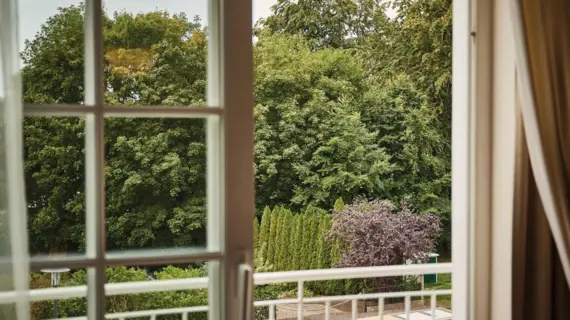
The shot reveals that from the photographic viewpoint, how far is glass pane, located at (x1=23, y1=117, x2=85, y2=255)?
1.17 metres

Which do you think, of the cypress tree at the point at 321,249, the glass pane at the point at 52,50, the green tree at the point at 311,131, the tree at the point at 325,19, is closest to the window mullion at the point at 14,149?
the glass pane at the point at 52,50

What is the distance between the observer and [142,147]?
126cm

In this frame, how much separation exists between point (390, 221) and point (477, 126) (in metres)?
4.02

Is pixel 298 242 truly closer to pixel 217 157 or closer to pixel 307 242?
pixel 307 242

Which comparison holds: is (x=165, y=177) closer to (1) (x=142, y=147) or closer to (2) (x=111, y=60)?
(1) (x=142, y=147)

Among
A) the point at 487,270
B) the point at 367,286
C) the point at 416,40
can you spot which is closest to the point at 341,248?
the point at 367,286

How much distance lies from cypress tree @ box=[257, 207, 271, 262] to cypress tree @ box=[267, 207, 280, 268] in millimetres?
32

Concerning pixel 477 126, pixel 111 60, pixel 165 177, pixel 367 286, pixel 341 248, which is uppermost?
pixel 111 60

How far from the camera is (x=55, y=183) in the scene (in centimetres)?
119

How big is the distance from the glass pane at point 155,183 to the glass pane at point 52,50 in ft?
0.35

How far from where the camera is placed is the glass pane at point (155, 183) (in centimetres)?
124

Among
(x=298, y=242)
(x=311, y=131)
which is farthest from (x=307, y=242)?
(x=311, y=131)

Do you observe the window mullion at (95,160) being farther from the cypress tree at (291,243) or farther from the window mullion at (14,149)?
→ the cypress tree at (291,243)

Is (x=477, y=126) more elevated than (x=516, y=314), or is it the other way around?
(x=477, y=126)
